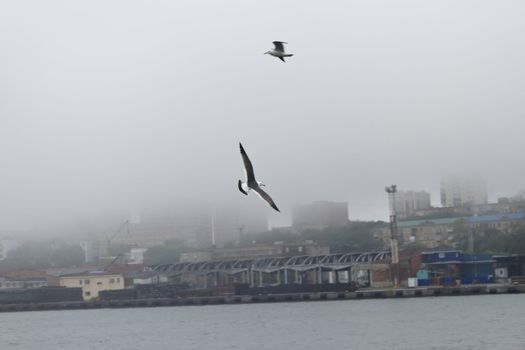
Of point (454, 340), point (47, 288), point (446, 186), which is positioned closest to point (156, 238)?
point (446, 186)

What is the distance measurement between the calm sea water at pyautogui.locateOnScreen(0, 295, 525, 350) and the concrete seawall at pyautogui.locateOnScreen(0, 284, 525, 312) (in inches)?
94.7

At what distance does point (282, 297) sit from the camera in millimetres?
88000

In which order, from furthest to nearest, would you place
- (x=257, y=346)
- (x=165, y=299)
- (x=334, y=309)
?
(x=165, y=299)
(x=334, y=309)
(x=257, y=346)

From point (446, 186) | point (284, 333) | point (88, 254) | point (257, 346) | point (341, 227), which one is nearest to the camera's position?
point (257, 346)

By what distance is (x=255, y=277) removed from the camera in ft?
324

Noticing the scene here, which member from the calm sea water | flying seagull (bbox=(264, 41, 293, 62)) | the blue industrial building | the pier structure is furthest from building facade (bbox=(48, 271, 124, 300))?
flying seagull (bbox=(264, 41, 293, 62))

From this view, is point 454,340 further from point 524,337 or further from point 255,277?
point 255,277

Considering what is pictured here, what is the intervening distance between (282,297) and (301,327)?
31368mm

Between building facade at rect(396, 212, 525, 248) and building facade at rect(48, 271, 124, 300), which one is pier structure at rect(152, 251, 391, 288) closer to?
building facade at rect(48, 271, 124, 300)

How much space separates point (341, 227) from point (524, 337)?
67.4 metres

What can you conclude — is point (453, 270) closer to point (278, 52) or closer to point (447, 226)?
point (447, 226)

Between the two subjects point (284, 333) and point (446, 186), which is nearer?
point (284, 333)

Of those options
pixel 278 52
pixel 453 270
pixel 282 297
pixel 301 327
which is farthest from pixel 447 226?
pixel 278 52

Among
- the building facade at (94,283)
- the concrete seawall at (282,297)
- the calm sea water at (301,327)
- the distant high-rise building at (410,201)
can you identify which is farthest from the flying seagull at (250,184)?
the distant high-rise building at (410,201)
